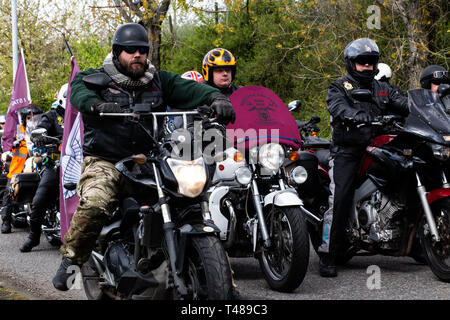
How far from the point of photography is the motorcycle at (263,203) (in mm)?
5188

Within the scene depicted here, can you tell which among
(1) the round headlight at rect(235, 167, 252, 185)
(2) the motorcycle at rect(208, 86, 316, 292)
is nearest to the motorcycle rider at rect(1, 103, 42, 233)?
(2) the motorcycle at rect(208, 86, 316, 292)

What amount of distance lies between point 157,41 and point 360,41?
475 inches

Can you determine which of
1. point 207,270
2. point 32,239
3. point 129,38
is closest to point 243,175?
point 129,38

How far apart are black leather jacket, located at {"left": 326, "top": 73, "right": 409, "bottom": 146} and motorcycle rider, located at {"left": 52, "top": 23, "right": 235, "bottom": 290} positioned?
1582 millimetres

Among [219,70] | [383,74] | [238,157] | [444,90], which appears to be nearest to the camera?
[444,90]

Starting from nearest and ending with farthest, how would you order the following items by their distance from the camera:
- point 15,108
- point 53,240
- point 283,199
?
point 283,199 < point 53,240 < point 15,108

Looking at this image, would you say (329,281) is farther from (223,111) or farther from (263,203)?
(223,111)

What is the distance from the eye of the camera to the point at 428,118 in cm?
539

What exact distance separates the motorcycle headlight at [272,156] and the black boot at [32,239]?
3.85 meters

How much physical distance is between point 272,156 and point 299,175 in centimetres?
43

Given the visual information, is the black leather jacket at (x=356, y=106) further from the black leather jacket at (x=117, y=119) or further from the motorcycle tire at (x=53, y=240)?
the motorcycle tire at (x=53, y=240)

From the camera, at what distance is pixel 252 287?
560 centimetres

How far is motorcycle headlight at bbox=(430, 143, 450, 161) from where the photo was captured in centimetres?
514
